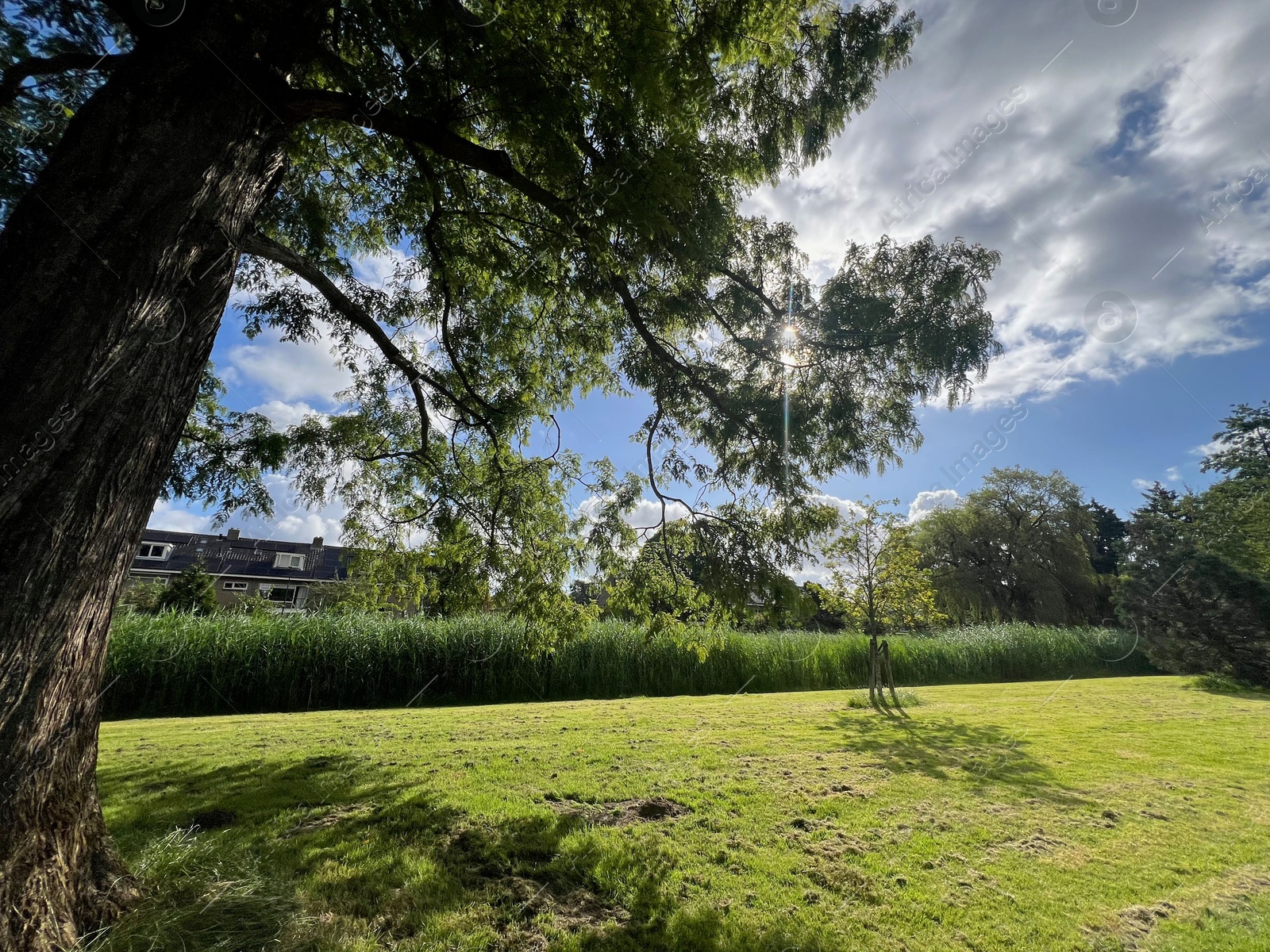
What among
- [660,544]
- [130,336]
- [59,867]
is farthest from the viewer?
[660,544]

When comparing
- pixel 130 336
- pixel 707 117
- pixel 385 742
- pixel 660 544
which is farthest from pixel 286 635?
pixel 707 117

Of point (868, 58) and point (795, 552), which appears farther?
point (795, 552)

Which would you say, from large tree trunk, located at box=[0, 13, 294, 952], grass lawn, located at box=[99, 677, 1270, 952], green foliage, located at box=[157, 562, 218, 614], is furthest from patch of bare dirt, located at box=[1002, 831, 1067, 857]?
green foliage, located at box=[157, 562, 218, 614]

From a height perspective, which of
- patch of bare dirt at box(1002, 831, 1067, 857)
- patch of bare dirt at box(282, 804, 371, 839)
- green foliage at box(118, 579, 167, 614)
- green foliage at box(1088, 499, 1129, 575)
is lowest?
patch of bare dirt at box(282, 804, 371, 839)

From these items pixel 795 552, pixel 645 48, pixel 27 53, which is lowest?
pixel 795 552

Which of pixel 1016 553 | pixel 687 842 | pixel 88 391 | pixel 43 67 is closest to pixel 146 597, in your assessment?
pixel 43 67

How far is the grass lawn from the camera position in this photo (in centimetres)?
216

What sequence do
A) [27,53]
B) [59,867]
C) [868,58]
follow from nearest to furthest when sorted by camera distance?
[59,867] < [27,53] < [868,58]

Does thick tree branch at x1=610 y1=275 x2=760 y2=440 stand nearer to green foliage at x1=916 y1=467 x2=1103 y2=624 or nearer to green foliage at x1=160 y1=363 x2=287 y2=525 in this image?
green foliage at x1=160 y1=363 x2=287 y2=525

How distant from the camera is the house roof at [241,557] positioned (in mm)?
31516

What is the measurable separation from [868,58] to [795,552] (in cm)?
A: 395

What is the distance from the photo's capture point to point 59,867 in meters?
1.85

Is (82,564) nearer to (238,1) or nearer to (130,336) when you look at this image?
(130,336)

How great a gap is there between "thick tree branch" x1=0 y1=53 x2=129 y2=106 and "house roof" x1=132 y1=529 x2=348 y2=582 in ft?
102
